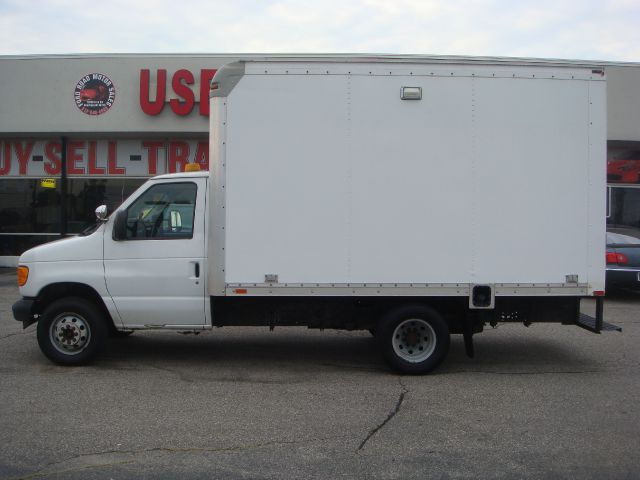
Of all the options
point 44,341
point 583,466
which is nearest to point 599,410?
point 583,466

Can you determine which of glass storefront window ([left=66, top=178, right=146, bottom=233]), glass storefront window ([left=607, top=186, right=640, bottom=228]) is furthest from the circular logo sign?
glass storefront window ([left=607, top=186, right=640, bottom=228])

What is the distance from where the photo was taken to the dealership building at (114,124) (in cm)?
1719

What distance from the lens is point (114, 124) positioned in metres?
17.4

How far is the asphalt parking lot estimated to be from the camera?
4453 millimetres

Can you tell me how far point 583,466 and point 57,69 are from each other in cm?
1733

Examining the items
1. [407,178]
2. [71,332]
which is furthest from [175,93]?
[407,178]

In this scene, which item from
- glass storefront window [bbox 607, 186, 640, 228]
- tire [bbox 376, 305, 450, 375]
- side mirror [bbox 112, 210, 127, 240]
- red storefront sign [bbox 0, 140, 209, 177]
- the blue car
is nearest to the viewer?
tire [bbox 376, 305, 450, 375]

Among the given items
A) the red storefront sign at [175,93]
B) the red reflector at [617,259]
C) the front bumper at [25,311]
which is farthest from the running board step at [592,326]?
the red storefront sign at [175,93]

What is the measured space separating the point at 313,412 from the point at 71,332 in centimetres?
312

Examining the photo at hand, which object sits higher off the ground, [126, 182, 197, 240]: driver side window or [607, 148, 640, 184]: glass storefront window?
[607, 148, 640, 184]: glass storefront window

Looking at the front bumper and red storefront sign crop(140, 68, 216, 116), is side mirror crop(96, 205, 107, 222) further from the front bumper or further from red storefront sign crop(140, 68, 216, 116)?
red storefront sign crop(140, 68, 216, 116)

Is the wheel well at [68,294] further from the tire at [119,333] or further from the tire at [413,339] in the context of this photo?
the tire at [413,339]

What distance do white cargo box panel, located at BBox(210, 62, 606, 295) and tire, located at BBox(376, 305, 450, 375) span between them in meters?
0.35

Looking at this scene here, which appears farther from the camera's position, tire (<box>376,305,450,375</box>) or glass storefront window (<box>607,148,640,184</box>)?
glass storefront window (<box>607,148,640,184</box>)
